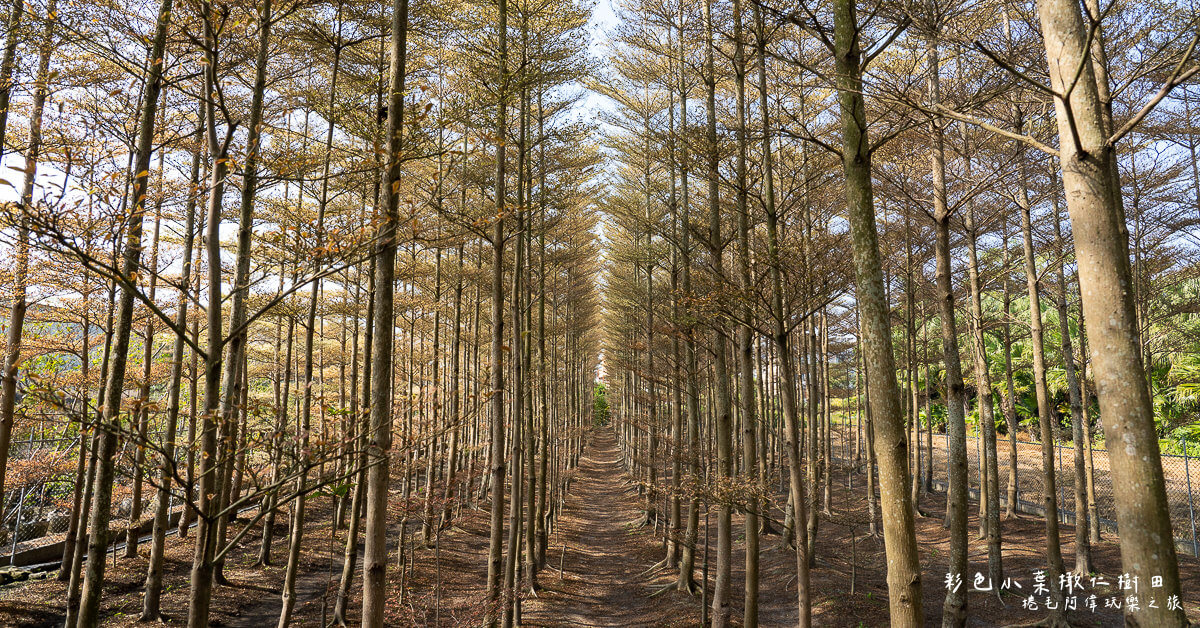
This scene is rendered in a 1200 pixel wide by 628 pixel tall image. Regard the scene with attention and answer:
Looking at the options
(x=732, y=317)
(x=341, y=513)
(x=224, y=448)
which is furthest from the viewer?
(x=341, y=513)

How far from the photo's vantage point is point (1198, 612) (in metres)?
7.39

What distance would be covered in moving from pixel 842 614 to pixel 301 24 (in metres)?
11.1

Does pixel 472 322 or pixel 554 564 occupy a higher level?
pixel 472 322

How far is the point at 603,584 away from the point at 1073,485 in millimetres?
10822

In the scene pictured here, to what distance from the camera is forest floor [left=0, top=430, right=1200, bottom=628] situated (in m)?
8.32

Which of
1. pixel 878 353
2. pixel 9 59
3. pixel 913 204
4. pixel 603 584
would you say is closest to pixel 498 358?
pixel 878 353

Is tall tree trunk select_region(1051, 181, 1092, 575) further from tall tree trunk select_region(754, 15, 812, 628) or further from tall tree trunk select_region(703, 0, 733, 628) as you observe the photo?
tall tree trunk select_region(703, 0, 733, 628)

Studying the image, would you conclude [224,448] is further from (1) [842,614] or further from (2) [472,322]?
(2) [472,322]

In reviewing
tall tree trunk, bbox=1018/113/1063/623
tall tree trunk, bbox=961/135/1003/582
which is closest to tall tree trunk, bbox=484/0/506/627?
tall tree trunk, bbox=961/135/1003/582

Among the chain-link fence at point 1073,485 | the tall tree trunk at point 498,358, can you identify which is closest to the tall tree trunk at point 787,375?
the tall tree trunk at point 498,358

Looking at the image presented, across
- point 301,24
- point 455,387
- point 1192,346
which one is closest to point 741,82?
point 301,24

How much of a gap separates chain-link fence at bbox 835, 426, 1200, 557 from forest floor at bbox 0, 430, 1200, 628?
112 cm

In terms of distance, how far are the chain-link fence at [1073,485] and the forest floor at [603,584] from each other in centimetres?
112

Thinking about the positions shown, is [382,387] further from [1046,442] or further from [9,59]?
[1046,442]
